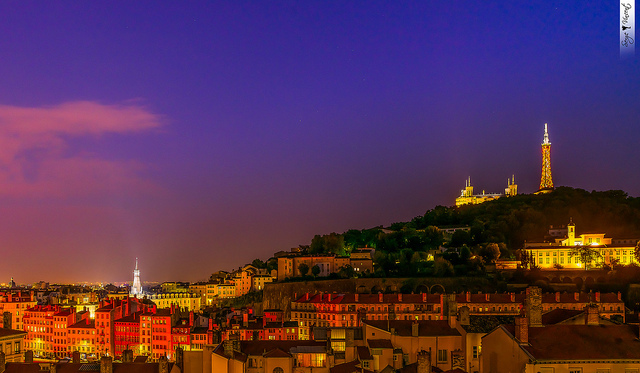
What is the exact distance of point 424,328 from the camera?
30047 mm

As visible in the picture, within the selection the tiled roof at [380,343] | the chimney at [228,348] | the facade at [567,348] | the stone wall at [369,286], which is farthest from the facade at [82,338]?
the facade at [567,348]

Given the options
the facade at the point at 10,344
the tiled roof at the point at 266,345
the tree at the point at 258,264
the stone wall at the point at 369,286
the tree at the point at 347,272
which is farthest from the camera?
the tree at the point at 258,264

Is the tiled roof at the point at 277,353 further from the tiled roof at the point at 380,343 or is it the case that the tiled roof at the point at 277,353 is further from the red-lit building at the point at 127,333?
the red-lit building at the point at 127,333

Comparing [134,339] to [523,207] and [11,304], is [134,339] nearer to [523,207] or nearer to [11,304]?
[11,304]

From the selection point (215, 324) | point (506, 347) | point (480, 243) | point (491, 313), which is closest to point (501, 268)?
point (480, 243)

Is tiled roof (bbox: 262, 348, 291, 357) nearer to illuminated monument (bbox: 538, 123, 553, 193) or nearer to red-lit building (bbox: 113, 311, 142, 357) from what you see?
red-lit building (bbox: 113, 311, 142, 357)

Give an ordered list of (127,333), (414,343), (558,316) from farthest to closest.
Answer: (127,333) → (414,343) → (558,316)

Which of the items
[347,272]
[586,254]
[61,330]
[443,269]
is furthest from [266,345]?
[586,254]

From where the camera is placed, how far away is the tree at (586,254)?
75.9 m

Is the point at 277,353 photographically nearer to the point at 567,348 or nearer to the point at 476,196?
the point at 567,348

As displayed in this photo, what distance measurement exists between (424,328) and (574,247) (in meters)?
52.8

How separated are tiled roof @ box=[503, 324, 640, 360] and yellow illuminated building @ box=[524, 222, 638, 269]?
56218mm

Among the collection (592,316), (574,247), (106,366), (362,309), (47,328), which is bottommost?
(47,328)

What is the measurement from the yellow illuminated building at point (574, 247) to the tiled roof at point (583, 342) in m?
56.2
